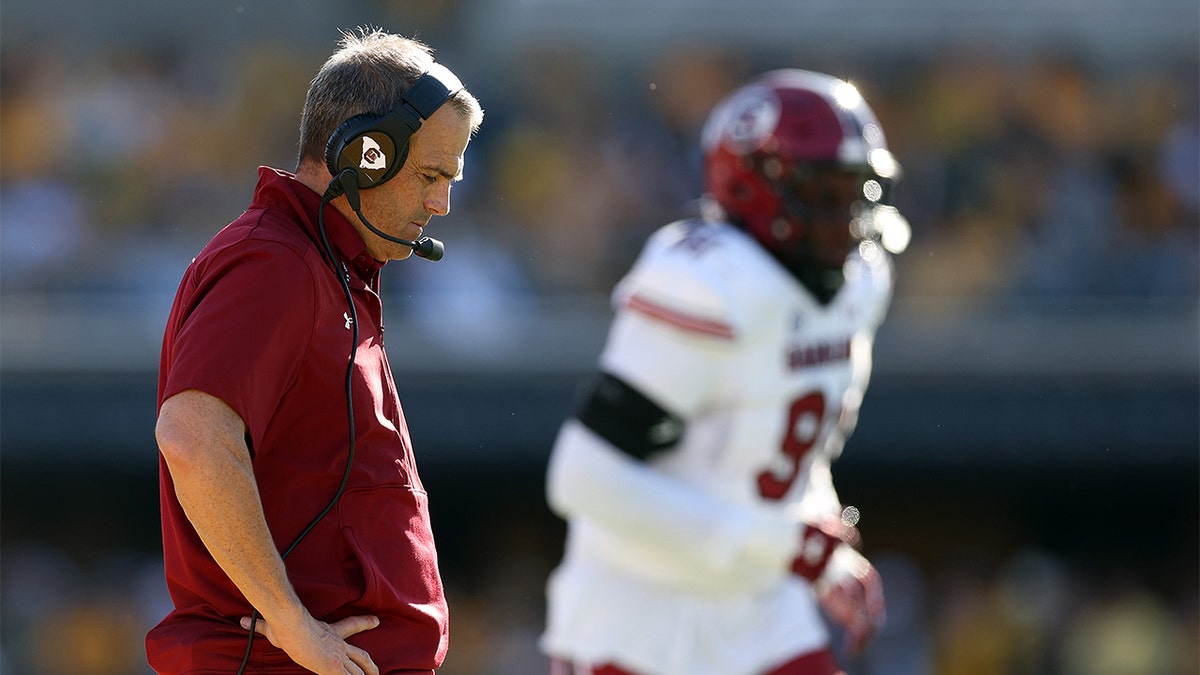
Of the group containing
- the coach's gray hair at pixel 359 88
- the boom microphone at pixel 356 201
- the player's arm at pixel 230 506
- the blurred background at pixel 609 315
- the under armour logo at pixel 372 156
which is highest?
the coach's gray hair at pixel 359 88

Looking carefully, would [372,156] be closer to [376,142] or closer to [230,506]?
[376,142]

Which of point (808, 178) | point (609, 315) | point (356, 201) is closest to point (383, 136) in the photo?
point (356, 201)

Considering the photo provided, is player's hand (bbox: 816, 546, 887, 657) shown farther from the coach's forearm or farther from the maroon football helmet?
the coach's forearm

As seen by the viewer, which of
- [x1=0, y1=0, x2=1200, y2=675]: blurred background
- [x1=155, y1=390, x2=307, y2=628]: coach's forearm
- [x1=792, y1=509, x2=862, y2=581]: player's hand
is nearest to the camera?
[x1=155, y1=390, x2=307, y2=628]: coach's forearm

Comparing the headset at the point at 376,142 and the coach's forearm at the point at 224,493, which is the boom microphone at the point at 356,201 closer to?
the headset at the point at 376,142

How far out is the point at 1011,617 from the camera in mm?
9859

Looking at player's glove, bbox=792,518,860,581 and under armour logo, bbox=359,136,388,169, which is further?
player's glove, bbox=792,518,860,581

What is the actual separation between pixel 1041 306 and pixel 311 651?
812 cm

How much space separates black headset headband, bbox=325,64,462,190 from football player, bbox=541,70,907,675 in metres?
1.40

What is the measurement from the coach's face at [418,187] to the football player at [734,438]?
1.31m

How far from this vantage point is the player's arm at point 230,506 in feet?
7.62

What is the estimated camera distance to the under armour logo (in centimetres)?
255

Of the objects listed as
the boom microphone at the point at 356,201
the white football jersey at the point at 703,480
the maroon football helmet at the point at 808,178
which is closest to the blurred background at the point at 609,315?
the maroon football helmet at the point at 808,178

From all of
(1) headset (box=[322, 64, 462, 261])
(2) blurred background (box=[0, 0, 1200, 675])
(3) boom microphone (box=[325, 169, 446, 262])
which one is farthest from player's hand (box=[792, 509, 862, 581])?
(2) blurred background (box=[0, 0, 1200, 675])
